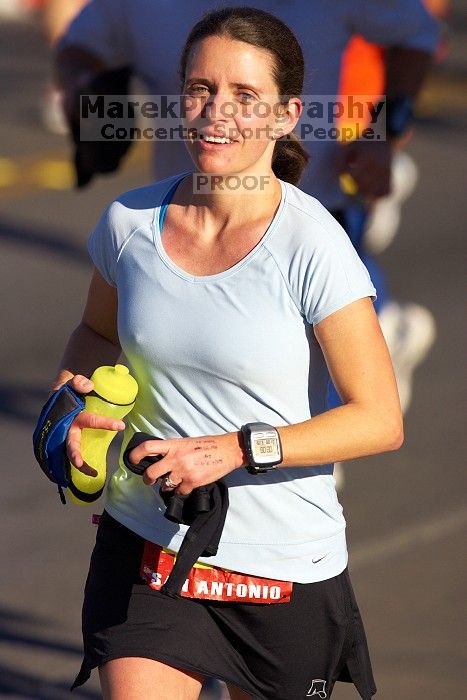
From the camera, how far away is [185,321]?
3270 millimetres

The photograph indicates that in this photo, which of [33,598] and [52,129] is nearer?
[33,598]

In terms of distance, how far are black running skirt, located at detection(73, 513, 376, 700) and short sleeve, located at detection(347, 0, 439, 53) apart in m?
2.40

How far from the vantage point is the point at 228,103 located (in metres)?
3.27

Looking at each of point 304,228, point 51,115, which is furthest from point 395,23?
point 51,115

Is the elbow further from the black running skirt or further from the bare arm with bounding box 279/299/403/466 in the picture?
the black running skirt

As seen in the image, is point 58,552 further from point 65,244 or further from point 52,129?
point 52,129

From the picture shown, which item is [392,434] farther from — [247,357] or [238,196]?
[238,196]

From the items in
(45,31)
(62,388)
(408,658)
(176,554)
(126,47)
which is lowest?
(408,658)

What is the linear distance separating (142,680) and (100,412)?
0.57 meters

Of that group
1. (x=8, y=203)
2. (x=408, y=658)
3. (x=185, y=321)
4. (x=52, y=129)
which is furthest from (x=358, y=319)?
(x=52, y=129)

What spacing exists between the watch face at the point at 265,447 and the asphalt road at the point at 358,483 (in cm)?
188

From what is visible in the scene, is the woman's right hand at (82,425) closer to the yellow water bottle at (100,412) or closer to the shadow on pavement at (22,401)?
the yellow water bottle at (100,412)

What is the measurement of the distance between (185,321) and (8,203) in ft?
27.9

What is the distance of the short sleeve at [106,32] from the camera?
532 centimetres
